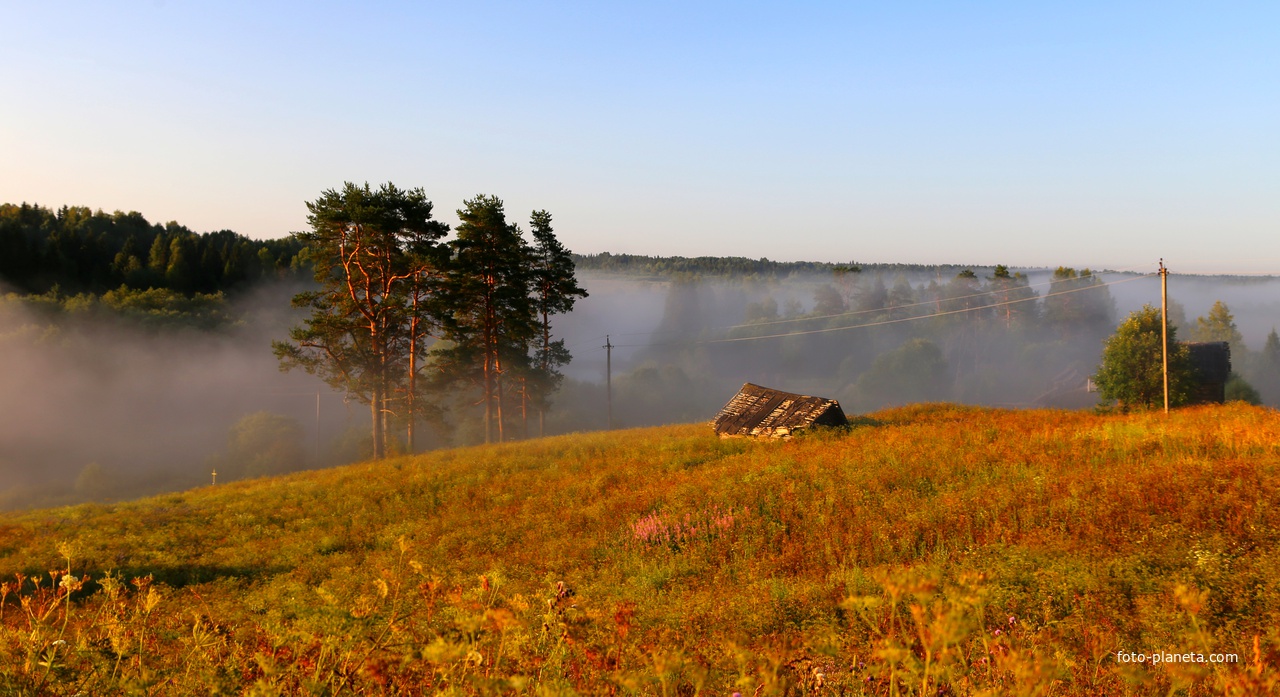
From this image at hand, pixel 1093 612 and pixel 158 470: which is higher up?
pixel 1093 612

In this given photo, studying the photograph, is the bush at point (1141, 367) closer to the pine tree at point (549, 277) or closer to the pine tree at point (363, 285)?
the pine tree at point (549, 277)

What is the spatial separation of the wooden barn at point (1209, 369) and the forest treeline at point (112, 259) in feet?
279

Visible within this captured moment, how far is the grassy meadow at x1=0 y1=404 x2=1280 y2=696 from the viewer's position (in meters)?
3.03

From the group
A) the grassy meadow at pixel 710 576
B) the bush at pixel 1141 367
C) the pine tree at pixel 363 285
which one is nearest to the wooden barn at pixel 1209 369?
the bush at pixel 1141 367

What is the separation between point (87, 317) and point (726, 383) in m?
100

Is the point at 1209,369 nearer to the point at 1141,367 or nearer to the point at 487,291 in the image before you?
the point at 1141,367

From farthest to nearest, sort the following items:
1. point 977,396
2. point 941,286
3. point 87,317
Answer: point 941,286 < point 977,396 < point 87,317

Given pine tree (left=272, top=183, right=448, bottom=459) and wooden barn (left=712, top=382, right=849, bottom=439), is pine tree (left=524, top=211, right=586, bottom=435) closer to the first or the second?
pine tree (left=272, top=183, right=448, bottom=459)

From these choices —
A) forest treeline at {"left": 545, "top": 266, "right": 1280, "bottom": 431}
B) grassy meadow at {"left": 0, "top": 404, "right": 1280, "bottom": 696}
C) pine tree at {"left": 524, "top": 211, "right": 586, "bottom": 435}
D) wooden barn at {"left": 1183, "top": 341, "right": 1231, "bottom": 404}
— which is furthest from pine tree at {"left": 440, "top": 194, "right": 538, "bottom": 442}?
wooden barn at {"left": 1183, "top": 341, "right": 1231, "bottom": 404}

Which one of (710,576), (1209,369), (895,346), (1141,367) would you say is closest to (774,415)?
(710,576)

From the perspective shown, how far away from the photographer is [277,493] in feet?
61.7

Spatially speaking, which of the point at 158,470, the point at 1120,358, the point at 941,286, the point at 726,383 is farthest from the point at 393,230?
the point at 941,286

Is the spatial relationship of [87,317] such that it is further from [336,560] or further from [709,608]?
[709,608]

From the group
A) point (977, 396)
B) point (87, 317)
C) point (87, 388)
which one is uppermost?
point (87, 317)
